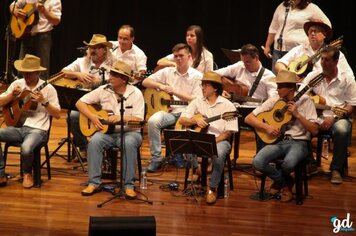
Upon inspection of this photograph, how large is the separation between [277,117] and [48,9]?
3884 millimetres

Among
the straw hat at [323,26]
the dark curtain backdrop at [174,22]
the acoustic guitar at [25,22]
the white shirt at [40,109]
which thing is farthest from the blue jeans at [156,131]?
the dark curtain backdrop at [174,22]

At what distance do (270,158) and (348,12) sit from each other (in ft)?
20.0

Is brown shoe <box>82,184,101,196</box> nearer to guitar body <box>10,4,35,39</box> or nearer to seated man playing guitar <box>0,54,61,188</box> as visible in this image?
seated man playing guitar <box>0,54,61,188</box>

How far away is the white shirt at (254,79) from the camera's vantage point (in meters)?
8.63

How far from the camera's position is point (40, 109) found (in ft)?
26.0

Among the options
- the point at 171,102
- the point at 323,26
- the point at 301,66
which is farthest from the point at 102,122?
the point at 323,26

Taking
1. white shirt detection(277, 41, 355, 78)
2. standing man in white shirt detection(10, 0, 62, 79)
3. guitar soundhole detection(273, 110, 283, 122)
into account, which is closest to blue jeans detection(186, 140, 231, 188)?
guitar soundhole detection(273, 110, 283, 122)

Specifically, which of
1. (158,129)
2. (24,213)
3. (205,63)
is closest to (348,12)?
(205,63)

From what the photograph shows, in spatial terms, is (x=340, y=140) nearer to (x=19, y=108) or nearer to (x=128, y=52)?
(x=128, y=52)

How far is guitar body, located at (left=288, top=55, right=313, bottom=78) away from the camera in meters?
8.61

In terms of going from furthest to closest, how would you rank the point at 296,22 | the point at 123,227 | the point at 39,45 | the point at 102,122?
the point at 39,45, the point at 296,22, the point at 102,122, the point at 123,227

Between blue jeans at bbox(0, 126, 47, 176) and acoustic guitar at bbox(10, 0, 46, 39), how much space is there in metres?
2.35

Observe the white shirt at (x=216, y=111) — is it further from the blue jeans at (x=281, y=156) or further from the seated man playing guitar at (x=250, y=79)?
the seated man playing guitar at (x=250, y=79)

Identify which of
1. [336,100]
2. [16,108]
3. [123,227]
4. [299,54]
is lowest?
[123,227]
